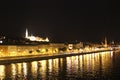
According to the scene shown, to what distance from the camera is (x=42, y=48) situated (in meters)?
92.3

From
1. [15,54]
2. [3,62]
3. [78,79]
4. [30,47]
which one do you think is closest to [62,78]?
[78,79]

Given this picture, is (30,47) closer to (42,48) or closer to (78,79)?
(42,48)

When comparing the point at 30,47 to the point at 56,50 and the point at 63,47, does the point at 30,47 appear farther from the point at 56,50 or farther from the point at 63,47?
the point at 63,47

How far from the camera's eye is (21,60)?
2655 inches

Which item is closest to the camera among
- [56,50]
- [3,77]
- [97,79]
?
[97,79]

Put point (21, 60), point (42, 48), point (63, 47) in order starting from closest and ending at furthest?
point (21, 60) → point (42, 48) → point (63, 47)

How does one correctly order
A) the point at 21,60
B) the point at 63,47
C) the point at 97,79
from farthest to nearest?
the point at 63,47
the point at 21,60
the point at 97,79

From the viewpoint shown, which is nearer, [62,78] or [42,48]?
[62,78]

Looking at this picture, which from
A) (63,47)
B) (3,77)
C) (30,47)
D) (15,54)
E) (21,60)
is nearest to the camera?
(3,77)

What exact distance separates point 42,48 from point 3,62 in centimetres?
3181

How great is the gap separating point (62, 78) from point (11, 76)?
6.54 metres

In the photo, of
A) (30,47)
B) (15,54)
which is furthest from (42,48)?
(15,54)

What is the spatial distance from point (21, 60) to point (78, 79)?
31.8 meters

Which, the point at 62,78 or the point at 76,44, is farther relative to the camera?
the point at 76,44
